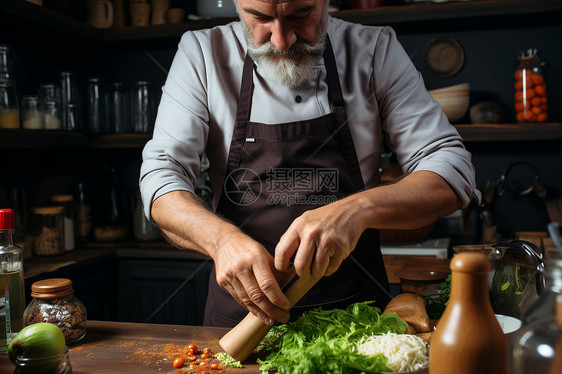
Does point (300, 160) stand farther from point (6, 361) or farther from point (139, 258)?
point (139, 258)

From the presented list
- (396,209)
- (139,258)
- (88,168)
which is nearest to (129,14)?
(88,168)

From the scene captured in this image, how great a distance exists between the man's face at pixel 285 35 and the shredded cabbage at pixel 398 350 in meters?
0.85

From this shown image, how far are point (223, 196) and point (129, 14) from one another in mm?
2190

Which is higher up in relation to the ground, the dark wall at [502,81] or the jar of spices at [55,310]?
the dark wall at [502,81]

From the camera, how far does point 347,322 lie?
1.24m

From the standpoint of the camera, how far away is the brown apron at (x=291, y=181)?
172 centimetres

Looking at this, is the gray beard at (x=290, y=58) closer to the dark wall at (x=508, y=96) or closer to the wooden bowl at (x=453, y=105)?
the wooden bowl at (x=453, y=105)

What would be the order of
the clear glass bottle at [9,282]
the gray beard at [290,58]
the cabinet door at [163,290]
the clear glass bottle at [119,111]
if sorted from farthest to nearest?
the clear glass bottle at [119,111] → the cabinet door at [163,290] → the gray beard at [290,58] → the clear glass bottle at [9,282]

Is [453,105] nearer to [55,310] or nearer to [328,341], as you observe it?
[328,341]

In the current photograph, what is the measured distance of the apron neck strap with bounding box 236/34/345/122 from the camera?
69.9 inches

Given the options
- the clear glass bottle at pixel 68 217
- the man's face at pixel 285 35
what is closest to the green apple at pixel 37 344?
Result: the man's face at pixel 285 35

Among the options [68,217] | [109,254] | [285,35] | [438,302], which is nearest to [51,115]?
[68,217]

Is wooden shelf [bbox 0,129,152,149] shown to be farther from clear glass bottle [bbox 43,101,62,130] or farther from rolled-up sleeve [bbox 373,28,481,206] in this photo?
rolled-up sleeve [bbox 373,28,481,206]

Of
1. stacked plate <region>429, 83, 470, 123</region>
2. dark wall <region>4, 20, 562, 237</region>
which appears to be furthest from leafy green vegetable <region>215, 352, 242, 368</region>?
dark wall <region>4, 20, 562, 237</region>
